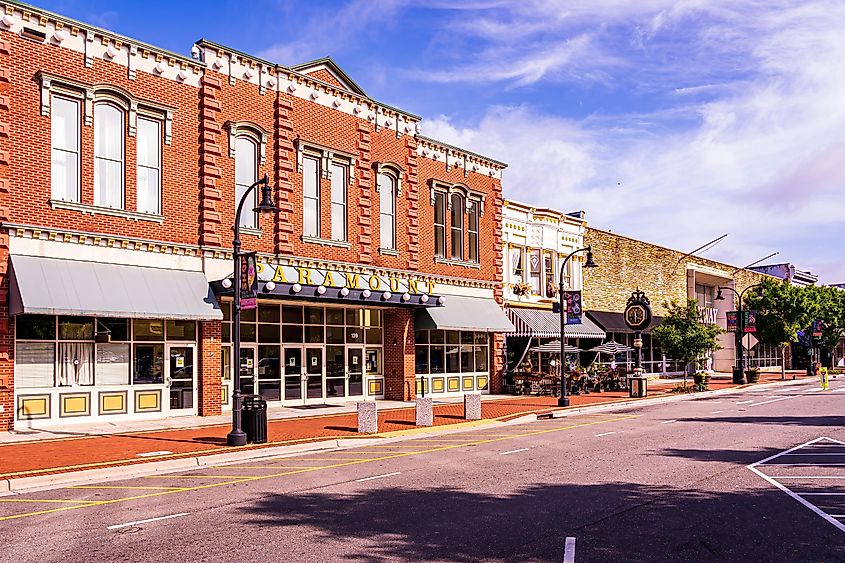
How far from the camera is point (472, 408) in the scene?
24.5m

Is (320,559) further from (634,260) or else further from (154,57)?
(634,260)

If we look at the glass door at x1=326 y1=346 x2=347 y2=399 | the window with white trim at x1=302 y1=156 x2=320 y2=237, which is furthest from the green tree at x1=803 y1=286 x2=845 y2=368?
the window with white trim at x1=302 y1=156 x2=320 y2=237

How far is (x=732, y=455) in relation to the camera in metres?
16.1

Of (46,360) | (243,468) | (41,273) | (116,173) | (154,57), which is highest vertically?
(154,57)

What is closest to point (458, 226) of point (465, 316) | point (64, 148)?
point (465, 316)

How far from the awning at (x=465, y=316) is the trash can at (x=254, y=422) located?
12638 millimetres

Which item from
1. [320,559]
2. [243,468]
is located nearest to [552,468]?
[243,468]

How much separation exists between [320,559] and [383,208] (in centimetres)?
2296

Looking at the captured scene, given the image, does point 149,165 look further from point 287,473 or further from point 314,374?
point 287,473

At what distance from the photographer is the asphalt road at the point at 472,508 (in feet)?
28.5

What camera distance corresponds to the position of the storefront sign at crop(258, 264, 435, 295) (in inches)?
987

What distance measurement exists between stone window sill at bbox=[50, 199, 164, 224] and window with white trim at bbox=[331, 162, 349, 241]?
6.87 metres

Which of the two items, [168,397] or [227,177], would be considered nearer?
[168,397]

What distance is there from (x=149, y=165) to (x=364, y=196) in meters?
8.36
